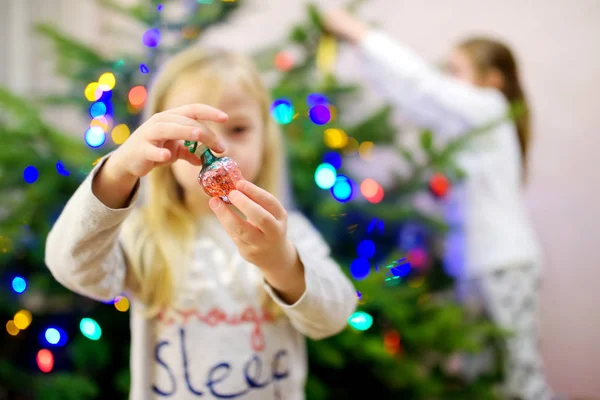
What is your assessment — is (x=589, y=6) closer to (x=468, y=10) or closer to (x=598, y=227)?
(x=468, y=10)

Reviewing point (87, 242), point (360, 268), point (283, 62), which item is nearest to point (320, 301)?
point (87, 242)

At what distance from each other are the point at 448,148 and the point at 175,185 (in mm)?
553

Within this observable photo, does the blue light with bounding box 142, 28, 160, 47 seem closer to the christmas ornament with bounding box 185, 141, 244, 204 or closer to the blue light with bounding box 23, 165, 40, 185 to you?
the blue light with bounding box 23, 165, 40, 185

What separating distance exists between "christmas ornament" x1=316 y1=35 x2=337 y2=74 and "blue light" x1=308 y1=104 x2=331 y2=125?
11cm

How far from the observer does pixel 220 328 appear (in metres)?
0.54

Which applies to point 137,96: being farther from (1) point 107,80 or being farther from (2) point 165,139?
(2) point 165,139

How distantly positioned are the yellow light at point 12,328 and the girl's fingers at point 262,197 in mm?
688

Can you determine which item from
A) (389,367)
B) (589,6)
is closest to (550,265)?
(589,6)

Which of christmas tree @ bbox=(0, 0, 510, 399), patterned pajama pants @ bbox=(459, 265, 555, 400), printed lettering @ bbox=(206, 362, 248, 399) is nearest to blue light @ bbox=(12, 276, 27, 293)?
christmas tree @ bbox=(0, 0, 510, 399)

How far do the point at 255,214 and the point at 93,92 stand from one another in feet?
1.92

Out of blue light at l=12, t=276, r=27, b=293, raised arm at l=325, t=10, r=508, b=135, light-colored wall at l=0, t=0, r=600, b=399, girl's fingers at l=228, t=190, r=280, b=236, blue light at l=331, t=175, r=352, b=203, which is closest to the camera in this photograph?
girl's fingers at l=228, t=190, r=280, b=236

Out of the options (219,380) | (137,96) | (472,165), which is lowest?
(219,380)

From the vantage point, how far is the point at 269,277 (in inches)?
17.2

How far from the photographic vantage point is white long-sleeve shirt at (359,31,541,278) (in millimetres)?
1197
